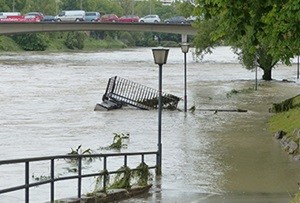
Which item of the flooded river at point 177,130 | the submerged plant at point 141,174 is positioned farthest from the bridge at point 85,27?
the submerged plant at point 141,174

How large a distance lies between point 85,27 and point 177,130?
2419 inches

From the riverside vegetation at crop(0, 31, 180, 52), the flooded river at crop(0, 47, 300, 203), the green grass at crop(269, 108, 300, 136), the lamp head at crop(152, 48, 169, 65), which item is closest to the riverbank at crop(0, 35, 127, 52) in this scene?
the riverside vegetation at crop(0, 31, 180, 52)

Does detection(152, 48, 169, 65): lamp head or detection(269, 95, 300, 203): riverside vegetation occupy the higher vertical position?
detection(152, 48, 169, 65): lamp head

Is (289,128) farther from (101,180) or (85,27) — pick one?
(85,27)

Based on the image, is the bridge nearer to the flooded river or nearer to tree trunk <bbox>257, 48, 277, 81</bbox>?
the flooded river

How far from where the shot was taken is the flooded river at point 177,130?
1881cm

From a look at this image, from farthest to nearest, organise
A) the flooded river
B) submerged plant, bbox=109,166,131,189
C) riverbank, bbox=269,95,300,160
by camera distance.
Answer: riverbank, bbox=269,95,300,160
the flooded river
submerged plant, bbox=109,166,131,189

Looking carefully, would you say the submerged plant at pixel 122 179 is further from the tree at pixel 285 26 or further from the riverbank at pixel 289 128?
the riverbank at pixel 289 128

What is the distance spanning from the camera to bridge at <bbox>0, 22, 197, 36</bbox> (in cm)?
8675

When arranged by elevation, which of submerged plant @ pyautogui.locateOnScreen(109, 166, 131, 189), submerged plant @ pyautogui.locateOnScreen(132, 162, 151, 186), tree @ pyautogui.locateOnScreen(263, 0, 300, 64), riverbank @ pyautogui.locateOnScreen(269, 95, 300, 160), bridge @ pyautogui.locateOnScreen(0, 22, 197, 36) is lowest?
riverbank @ pyautogui.locateOnScreen(269, 95, 300, 160)

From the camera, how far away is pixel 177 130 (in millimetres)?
33156

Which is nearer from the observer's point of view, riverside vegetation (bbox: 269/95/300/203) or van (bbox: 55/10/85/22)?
riverside vegetation (bbox: 269/95/300/203)

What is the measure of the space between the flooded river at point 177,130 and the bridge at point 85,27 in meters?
16.3

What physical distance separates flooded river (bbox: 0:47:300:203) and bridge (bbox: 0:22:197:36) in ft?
53.5
